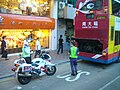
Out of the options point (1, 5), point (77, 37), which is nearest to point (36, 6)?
point (1, 5)

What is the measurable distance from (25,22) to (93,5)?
6.18 meters

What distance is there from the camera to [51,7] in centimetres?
2016

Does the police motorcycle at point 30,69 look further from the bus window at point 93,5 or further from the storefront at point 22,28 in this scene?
the storefront at point 22,28

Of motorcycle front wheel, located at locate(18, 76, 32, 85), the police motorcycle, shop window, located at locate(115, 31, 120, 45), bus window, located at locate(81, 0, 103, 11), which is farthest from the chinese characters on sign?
motorcycle front wheel, located at locate(18, 76, 32, 85)

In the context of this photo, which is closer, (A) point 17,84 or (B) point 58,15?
(A) point 17,84

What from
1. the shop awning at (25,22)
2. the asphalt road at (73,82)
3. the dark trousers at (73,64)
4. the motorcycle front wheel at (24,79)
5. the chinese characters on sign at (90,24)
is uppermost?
the shop awning at (25,22)

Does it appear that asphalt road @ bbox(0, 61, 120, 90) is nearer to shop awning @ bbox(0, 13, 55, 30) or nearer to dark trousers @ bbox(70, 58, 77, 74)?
dark trousers @ bbox(70, 58, 77, 74)

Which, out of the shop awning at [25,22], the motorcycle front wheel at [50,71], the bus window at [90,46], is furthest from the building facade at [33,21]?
the motorcycle front wheel at [50,71]

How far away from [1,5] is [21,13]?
2199mm

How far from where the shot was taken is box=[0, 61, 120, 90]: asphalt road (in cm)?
825

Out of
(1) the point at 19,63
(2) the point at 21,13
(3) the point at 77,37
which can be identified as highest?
(2) the point at 21,13

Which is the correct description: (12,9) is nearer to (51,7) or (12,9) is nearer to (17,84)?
(51,7)

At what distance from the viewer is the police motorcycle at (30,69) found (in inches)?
338

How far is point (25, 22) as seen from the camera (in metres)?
16.4
